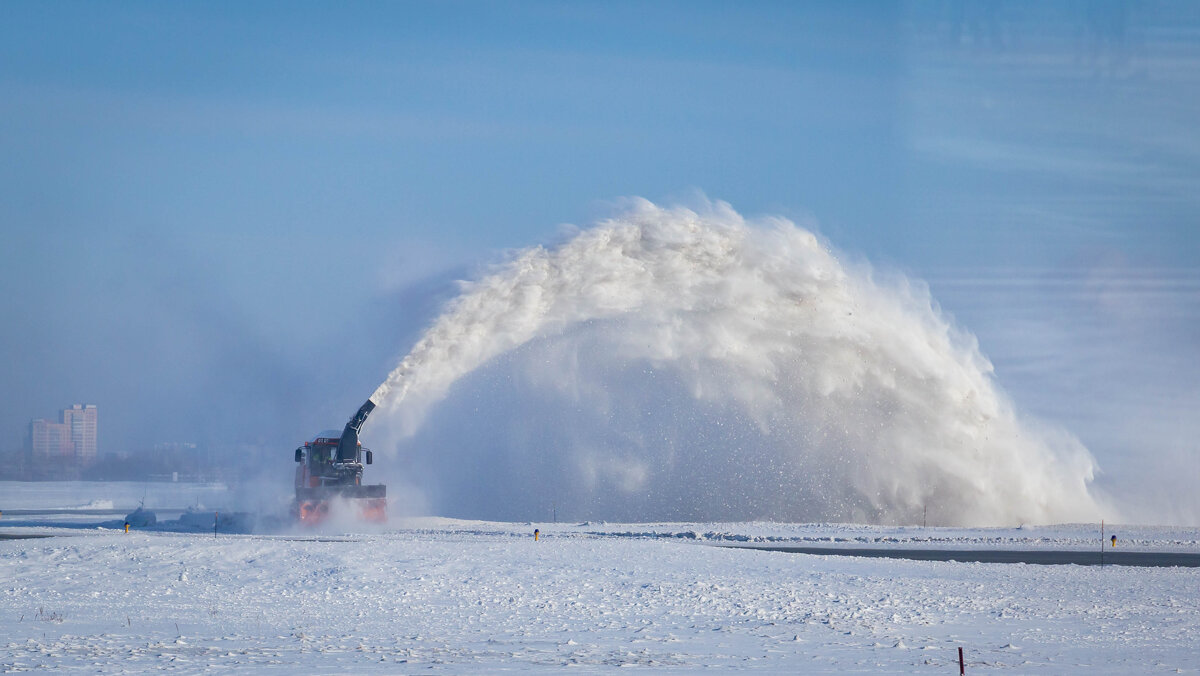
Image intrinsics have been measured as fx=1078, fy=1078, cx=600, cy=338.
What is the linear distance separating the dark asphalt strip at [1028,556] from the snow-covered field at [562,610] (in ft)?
7.38

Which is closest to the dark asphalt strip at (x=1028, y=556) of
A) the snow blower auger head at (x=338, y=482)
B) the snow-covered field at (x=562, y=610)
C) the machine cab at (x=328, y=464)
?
the snow-covered field at (x=562, y=610)

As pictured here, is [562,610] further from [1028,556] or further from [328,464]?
[328,464]

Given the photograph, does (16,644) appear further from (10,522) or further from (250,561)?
(10,522)

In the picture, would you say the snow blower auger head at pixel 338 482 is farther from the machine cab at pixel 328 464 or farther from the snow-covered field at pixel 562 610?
the snow-covered field at pixel 562 610

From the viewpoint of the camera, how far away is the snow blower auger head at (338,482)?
41000 mm

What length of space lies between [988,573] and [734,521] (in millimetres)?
26498

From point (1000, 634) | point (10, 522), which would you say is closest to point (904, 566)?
point (1000, 634)

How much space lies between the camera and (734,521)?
5450cm

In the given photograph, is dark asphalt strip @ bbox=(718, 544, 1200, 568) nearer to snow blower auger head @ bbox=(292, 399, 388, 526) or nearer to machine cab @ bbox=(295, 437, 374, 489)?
snow blower auger head @ bbox=(292, 399, 388, 526)

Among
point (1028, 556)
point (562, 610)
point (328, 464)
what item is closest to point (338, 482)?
point (328, 464)

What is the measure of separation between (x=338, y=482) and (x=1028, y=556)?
983 inches

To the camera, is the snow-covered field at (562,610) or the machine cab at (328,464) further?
the machine cab at (328,464)

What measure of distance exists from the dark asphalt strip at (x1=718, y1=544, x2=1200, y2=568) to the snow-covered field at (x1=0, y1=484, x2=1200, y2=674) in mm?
2250

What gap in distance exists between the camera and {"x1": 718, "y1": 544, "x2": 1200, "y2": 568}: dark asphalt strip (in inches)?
1288
